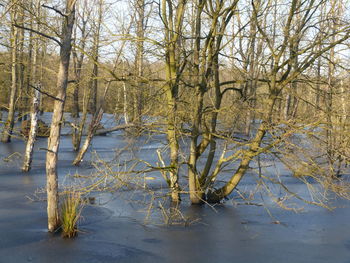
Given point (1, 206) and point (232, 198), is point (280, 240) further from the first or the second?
point (1, 206)

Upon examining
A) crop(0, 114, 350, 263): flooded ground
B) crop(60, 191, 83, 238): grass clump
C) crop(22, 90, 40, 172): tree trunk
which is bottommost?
crop(0, 114, 350, 263): flooded ground

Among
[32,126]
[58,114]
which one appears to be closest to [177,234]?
[58,114]

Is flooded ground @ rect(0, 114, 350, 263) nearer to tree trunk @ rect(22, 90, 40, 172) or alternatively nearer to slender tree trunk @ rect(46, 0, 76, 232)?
slender tree trunk @ rect(46, 0, 76, 232)

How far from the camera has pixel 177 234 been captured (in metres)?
9.24

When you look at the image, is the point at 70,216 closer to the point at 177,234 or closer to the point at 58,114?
the point at 58,114

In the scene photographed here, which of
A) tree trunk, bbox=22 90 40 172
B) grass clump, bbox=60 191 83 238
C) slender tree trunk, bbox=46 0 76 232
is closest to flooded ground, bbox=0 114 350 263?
grass clump, bbox=60 191 83 238

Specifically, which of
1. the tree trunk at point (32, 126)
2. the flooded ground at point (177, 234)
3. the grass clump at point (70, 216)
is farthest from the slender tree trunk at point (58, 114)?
the tree trunk at point (32, 126)

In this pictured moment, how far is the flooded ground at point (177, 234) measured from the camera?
8047mm

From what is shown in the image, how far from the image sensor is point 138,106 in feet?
35.7

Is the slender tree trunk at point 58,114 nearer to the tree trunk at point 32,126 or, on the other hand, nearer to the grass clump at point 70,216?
the grass clump at point 70,216

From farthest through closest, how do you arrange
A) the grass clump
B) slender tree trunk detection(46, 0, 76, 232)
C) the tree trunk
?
the tree trunk
the grass clump
slender tree trunk detection(46, 0, 76, 232)

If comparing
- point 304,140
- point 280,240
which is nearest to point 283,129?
point 304,140

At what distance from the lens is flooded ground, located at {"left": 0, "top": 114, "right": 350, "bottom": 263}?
8047 mm

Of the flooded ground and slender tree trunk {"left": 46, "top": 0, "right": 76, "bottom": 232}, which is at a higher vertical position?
slender tree trunk {"left": 46, "top": 0, "right": 76, "bottom": 232}
